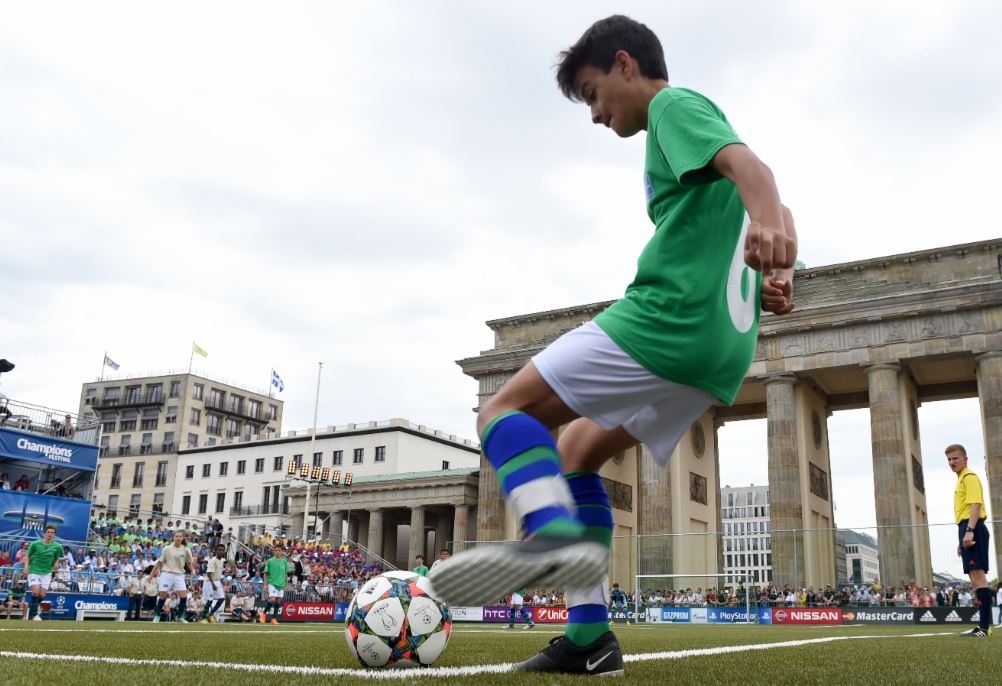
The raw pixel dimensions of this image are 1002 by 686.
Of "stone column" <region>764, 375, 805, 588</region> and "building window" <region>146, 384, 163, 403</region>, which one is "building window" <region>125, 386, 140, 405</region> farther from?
"stone column" <region>764, 375, 805, 588</region>

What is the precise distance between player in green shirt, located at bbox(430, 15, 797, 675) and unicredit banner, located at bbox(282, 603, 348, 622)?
23276 millimetres

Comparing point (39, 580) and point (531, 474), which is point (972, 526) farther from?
point (39, 580)

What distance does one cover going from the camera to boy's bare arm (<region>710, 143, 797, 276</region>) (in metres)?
2.36

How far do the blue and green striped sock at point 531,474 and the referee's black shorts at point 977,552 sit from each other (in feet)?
30.4

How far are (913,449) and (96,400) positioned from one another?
269ft

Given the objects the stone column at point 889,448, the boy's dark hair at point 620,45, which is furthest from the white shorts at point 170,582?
the stone column at point 889,448

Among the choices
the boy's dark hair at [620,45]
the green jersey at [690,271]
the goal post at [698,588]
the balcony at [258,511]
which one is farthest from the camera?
the balcony at [258,511]

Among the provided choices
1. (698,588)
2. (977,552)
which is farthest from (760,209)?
(698,588)

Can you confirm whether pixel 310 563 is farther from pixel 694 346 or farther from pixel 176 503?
pixel 176 503

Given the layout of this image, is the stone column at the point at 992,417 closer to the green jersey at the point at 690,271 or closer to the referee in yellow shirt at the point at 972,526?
the referee in yellow shirt at the point at 972,526

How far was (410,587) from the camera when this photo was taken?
5.41 m

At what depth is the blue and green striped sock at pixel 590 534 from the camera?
350 centimetres

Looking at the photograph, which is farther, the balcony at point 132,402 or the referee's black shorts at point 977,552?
the balcony at point 132,402

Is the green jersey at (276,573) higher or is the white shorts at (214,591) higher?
the green jersey at (276,573)
